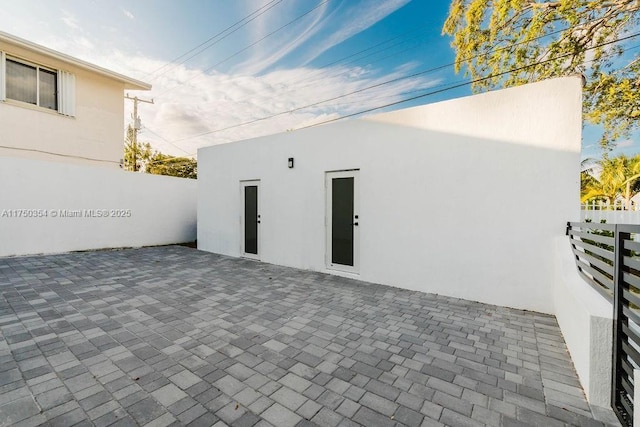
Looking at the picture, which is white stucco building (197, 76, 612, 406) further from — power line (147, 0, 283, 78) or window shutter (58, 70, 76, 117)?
window shutter (58, 70, 76, 117)

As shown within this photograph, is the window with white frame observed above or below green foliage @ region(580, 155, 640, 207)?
above

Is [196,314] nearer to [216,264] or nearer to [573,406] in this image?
[216,264]

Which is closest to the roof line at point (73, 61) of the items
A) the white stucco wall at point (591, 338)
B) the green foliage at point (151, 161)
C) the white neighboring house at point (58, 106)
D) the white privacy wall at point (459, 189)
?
the white neighboring house at point (58, 106)

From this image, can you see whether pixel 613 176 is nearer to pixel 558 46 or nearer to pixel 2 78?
pixel 558 46

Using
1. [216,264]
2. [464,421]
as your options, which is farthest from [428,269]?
[216,264]

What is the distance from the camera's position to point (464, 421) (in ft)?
6.34

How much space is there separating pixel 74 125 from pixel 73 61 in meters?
2.18

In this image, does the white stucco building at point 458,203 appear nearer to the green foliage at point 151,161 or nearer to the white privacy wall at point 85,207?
the white privacy wall at point 85,207

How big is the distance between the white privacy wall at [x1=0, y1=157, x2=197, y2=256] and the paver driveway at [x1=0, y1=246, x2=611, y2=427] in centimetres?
366

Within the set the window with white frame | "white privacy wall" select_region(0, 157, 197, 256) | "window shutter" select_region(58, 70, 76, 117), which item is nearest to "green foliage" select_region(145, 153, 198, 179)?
"window shutter" select_region(58, 70, 76, 117)

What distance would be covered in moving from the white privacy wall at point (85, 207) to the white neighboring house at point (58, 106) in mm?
2671

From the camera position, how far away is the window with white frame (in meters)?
9.05

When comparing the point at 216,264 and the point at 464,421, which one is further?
the point at 216,264

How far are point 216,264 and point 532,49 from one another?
10480 millimetres
